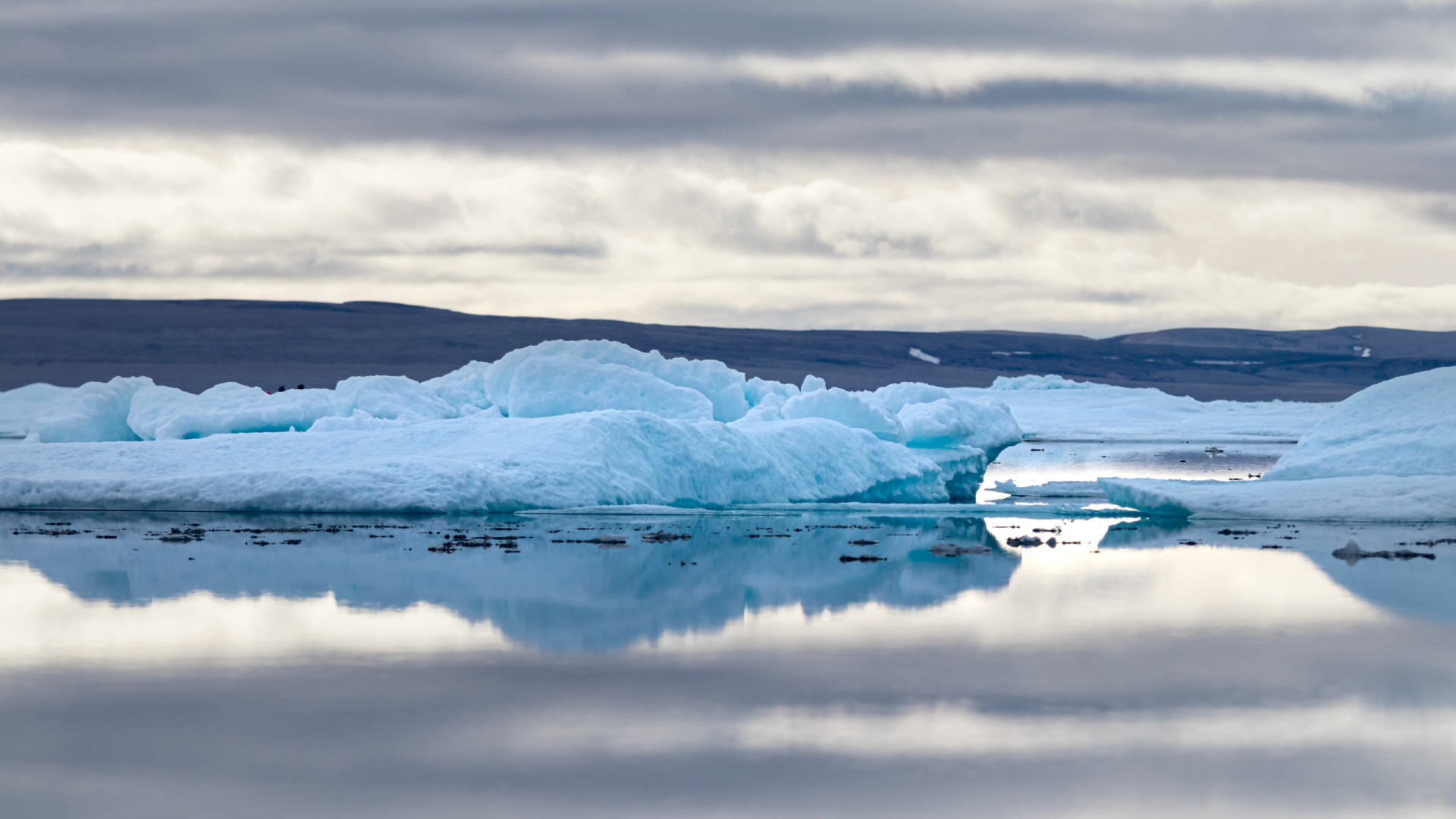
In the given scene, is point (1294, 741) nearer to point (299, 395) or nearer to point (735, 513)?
point (735, 513)

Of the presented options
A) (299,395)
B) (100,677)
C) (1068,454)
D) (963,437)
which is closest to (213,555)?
(100,677)

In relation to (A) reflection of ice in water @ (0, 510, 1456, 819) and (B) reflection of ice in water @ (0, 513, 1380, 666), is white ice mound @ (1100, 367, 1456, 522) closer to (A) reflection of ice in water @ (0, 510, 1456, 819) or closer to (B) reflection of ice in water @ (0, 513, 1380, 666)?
(B) reflection of ice in water @ (0, 513, 1380, 666)

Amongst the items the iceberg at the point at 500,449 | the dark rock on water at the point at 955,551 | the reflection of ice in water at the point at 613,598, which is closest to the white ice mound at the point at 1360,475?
the reflection of ice in water at the point at 613,598

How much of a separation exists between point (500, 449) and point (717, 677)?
11336 mm

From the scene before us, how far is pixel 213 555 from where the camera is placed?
46.7 feet

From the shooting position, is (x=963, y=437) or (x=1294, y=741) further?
(x=963, y=437)

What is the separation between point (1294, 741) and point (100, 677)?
651cm

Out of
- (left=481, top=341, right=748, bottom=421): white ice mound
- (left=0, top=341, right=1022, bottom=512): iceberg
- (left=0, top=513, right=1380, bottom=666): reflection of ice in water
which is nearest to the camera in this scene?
(left=0, top=513, right=1380, bottom=666): reflection of ice in water

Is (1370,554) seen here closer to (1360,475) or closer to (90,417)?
(1360,475)

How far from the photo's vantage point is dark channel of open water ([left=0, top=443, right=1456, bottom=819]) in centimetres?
599

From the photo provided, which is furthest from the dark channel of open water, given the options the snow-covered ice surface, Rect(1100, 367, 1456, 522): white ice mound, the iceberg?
the snow-covered ice surface

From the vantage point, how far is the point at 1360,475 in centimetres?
1909

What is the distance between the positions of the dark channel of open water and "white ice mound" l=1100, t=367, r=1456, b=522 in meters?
1.76

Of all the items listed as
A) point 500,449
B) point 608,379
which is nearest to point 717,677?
point 500,449
